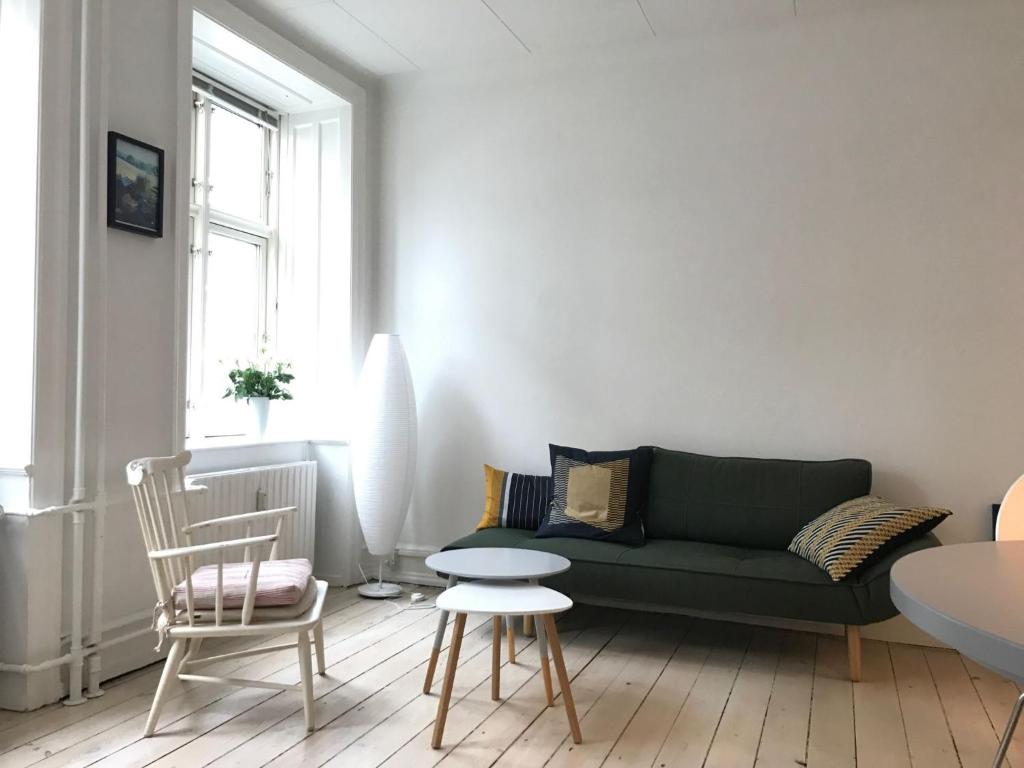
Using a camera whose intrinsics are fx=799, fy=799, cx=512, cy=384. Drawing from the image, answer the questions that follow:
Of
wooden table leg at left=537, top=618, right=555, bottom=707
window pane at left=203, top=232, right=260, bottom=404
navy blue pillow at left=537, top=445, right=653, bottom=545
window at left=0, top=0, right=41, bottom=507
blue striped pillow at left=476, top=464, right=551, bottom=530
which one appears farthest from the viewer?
window pane at left=203, top=232, right=260, bottom=404

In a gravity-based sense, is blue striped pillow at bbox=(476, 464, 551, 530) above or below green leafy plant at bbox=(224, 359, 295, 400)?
below

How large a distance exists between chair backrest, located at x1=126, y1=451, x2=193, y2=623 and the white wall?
1766mm

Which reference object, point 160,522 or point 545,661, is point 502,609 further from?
point 160,522

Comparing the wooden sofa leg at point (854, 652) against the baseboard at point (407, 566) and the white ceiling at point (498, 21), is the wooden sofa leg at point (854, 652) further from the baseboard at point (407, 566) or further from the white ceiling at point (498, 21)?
the white ceiling at point (498, 21)

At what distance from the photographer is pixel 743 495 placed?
3.71 m

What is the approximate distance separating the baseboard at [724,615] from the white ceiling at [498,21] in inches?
109

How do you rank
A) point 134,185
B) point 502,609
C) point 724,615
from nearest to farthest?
point 502,609, point 134,185, point 724,615

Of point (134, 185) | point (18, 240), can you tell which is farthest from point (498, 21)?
point (18, 240)

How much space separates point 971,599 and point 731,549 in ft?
8.40

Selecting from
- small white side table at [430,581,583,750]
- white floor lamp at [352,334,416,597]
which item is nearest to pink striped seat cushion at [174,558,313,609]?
small white side table at [430,581,583,750]

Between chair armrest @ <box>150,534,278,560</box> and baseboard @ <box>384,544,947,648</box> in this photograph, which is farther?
baseboard @ <box>384,544,947,648</box>

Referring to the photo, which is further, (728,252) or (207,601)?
(728,252)

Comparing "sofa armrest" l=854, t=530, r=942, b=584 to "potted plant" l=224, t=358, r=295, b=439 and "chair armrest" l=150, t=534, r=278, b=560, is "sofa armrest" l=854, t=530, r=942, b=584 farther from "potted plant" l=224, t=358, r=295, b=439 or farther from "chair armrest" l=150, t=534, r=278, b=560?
"potted plant" l=224, t=358, r=295, b=439

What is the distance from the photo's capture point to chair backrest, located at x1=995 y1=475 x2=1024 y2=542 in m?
2.14
